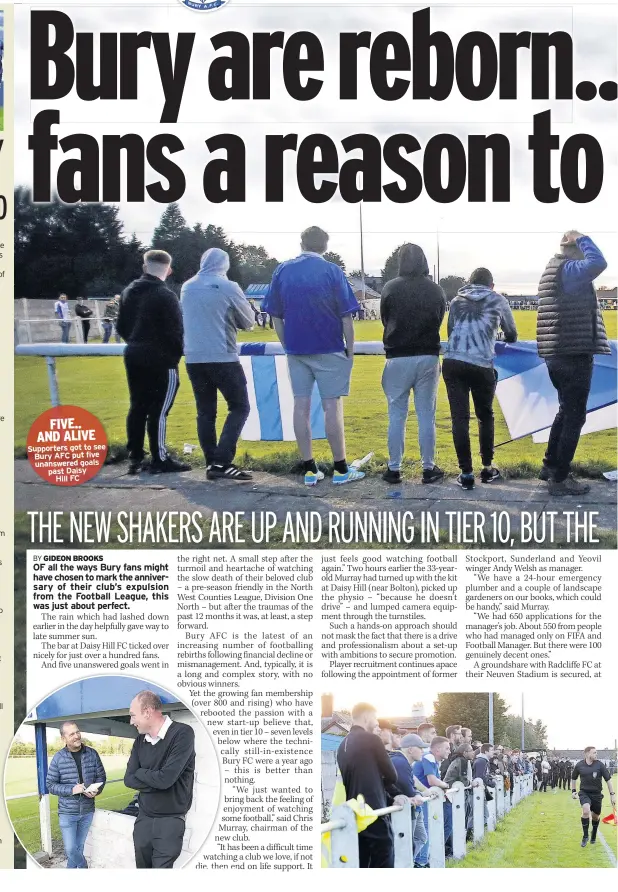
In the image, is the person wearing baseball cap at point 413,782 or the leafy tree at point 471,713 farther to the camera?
the leafy tree at point 471,713

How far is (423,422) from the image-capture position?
5.66 metres

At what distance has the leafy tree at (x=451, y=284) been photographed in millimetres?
5605

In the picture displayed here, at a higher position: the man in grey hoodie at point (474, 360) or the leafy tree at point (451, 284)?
the leafy tree at point (451, 284)

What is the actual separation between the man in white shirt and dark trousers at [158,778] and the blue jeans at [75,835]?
0.90 ft

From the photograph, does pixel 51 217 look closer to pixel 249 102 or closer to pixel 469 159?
pixel 249 102

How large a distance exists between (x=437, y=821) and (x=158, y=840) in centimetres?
146

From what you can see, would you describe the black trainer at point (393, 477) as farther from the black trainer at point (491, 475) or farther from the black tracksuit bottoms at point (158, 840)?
the black tracksuit bottoms at point (158, 840)

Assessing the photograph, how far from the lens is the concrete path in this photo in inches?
218

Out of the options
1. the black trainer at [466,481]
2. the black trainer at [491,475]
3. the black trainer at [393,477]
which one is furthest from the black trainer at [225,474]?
the black trainer at [491,475]

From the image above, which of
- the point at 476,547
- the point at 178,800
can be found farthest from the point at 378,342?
the point at 178,800

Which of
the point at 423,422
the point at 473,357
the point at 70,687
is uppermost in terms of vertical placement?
the point at 473,357

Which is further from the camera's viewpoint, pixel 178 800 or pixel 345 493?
pixel 345 493

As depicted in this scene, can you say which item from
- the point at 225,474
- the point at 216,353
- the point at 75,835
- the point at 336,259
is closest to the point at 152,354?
the point at 216,353

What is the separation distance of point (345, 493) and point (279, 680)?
1.12 meters
